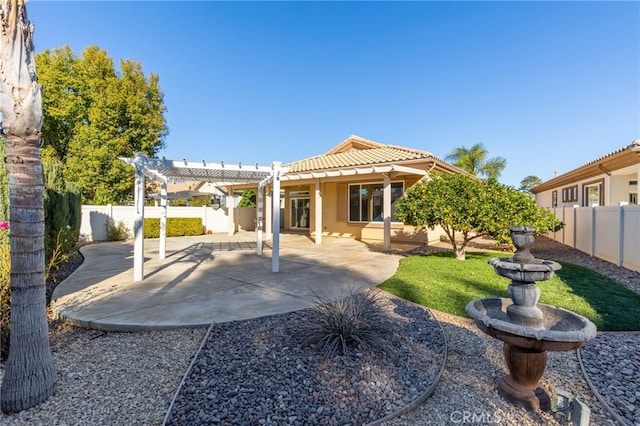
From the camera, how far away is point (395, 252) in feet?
36.6

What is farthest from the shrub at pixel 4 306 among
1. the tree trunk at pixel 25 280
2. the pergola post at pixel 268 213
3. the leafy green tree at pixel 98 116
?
the leafy green tree at pixel 98 116

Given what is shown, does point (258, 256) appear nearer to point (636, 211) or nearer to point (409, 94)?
point (636, 211)

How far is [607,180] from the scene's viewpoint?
1344 cm

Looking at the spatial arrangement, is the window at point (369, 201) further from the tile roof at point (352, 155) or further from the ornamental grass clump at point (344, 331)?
the ornamental grass clump at point (344, 331)

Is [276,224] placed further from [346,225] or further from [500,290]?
[346,225]

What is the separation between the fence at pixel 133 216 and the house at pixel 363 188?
184 inches

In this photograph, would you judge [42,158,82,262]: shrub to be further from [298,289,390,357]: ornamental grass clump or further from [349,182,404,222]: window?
[349,182,404,222]: window

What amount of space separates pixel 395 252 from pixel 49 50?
1027 inches

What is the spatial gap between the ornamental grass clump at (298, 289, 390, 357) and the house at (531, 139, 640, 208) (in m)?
9.14

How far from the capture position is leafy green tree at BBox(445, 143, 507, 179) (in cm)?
2609

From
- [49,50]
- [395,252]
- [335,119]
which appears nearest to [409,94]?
[335,119]
